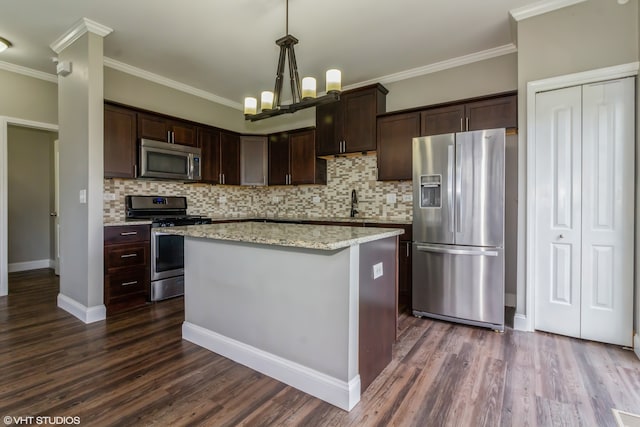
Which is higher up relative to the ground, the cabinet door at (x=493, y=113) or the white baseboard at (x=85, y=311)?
the cabinet door at (x=493, y=113)

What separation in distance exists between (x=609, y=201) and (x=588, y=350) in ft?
3.81

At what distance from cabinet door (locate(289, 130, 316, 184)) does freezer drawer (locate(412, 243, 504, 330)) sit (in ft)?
6.74

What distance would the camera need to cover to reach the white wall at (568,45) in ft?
8.21

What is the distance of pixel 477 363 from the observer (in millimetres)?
2297

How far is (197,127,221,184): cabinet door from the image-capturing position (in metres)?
4.56

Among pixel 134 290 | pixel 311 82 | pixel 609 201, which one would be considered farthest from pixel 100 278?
pixel 609 201

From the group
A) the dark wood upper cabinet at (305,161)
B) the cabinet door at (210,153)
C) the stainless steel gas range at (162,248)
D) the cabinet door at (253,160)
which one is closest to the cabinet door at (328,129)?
the dark wood upper cabinet at (305,161)

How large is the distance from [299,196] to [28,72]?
3806 mm

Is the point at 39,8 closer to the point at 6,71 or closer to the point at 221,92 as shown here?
the point at 6,71

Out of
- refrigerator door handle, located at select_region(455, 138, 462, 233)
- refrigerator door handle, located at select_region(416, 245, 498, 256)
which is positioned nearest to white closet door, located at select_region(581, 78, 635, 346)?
refrigerator door handle, located at select_region(416, 245, 498, 256)

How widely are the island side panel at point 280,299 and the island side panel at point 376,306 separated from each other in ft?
0.40

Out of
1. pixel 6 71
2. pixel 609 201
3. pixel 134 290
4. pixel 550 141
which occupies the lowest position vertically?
pixel 134 290

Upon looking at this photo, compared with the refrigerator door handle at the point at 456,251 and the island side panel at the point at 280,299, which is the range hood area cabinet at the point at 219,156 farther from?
the refrigerator door handle at the point at 456,251

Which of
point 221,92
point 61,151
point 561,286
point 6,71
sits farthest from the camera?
point 221,92
